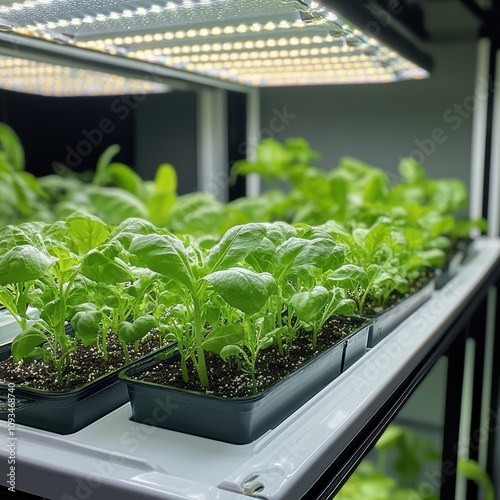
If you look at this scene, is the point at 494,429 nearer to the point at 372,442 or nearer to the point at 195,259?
the point at 372,442

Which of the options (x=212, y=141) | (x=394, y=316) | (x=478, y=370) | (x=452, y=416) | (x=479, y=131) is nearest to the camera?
(x=394, y=316)

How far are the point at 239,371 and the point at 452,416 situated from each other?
718mm

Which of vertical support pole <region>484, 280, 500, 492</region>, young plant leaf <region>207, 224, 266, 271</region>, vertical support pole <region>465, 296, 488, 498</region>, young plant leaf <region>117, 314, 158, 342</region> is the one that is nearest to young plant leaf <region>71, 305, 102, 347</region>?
young plant leaf <region>117, 314, 158, 342</region>

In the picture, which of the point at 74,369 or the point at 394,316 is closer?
the point at 74,369

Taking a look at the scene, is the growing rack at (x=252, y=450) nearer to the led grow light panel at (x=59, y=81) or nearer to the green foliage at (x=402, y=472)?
the led grow light panel at (x=59, y=81)

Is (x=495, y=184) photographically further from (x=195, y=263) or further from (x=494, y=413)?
(x=195, y=263)

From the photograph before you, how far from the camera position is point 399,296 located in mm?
1151

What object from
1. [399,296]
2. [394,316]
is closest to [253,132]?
[399,296]

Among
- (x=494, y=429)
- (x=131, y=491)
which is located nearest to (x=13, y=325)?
(x=131, y=491)

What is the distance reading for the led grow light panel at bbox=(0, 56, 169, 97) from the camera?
1501 mm

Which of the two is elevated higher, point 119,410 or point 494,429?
point 119,410

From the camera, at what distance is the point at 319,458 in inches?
24.3

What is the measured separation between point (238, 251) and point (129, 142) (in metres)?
1.65

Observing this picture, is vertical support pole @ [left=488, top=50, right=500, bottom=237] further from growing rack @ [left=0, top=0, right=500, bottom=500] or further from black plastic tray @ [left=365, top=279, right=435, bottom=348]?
growing rack @ [left=0, top=0, right=500, bottom=500]
